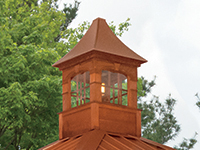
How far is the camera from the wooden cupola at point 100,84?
485 inches

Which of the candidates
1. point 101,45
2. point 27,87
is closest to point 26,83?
point 27,87

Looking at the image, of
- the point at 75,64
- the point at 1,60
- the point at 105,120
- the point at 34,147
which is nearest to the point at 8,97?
the point at 1,60

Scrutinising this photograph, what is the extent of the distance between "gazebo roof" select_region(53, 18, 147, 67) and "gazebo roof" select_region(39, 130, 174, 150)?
7.17 feet

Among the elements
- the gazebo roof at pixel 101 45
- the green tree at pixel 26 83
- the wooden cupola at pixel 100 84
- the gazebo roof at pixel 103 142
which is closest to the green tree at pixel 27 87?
the green tree at pixel 26 83

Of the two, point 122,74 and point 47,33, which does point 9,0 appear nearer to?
point 47,33

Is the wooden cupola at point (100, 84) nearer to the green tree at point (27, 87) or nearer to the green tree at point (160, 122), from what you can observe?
the green tree at point (27, 87)

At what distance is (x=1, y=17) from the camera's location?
19938 mm

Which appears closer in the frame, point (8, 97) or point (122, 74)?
point (122, 74)

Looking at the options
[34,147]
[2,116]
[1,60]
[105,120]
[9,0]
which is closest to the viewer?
[105,120]

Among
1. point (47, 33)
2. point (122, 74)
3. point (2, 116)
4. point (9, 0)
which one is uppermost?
point (9, 0)

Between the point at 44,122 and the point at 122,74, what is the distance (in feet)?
20.9

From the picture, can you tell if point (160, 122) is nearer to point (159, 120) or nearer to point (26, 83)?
point (159, 120)

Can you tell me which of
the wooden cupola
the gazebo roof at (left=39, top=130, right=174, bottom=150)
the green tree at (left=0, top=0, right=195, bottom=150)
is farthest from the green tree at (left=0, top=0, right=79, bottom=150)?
the gazebo roof at (left=39, top=130, right=174, bottom=150)

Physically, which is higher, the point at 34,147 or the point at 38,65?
the point at 38,65
